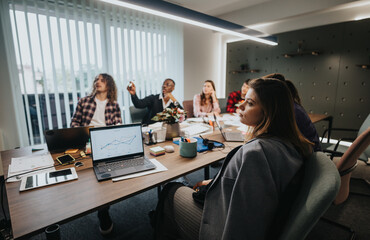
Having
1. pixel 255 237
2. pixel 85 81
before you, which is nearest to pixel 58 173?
pixel 255 237

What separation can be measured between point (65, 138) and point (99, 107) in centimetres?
96

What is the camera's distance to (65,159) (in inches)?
56.6

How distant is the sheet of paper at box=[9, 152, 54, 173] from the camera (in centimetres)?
131

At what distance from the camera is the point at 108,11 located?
3562 millimetres

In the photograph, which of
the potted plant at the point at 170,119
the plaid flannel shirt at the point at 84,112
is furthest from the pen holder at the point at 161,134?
the plaid flannel shirt at the point at 84,112

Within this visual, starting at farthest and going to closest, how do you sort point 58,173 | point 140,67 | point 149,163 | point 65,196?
point 140,67, point 149,163, point 58,173, point 65,196

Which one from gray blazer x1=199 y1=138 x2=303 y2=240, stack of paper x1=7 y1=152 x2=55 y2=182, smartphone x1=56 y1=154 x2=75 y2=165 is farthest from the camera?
smartphone x1=56 y1=154 x2=75 y2=165

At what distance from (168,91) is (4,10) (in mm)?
2389

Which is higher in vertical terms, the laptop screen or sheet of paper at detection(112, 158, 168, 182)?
the laptop screen

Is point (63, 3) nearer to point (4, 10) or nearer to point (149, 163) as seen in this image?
point (4, 10)

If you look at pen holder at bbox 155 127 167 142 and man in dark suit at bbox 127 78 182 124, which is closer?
pen holder at bbox 155 127 167 142

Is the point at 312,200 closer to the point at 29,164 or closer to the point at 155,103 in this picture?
the point at 29,164

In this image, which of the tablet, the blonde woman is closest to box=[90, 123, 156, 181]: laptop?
the tablet

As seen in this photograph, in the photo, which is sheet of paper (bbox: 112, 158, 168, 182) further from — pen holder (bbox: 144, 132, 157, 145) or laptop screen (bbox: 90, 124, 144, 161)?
pen holder (bbox: 144, 132, 157, 145)
